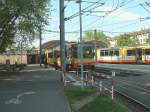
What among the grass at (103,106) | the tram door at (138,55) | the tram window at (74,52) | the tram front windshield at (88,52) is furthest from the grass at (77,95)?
the tram door at (138,55)

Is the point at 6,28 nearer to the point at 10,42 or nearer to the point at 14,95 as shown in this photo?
the point at 10,42

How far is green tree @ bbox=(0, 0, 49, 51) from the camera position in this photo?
43688mm

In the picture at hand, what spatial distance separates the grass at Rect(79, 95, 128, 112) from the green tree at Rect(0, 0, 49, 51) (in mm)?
25516

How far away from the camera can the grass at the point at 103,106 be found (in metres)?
16.7

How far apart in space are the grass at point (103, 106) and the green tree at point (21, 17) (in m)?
25.5

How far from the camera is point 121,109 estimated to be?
1645cm

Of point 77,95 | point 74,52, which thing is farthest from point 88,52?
point 77,95

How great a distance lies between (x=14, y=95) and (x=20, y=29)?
23921 millimetres

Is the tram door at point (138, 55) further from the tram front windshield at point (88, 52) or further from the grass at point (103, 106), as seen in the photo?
the grass at point (103, 106)

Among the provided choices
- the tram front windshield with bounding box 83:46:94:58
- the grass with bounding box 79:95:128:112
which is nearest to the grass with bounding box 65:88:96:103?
the grass with bounding box 79:95:128:112

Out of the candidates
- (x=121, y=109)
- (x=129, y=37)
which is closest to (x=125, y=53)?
(x=121, y=109)

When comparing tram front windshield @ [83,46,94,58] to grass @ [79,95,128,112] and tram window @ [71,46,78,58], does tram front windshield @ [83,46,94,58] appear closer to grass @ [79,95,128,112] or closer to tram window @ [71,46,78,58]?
tram window @ [71,46,78,58]

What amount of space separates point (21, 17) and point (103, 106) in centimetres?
3093

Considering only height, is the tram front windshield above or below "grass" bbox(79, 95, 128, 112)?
above
